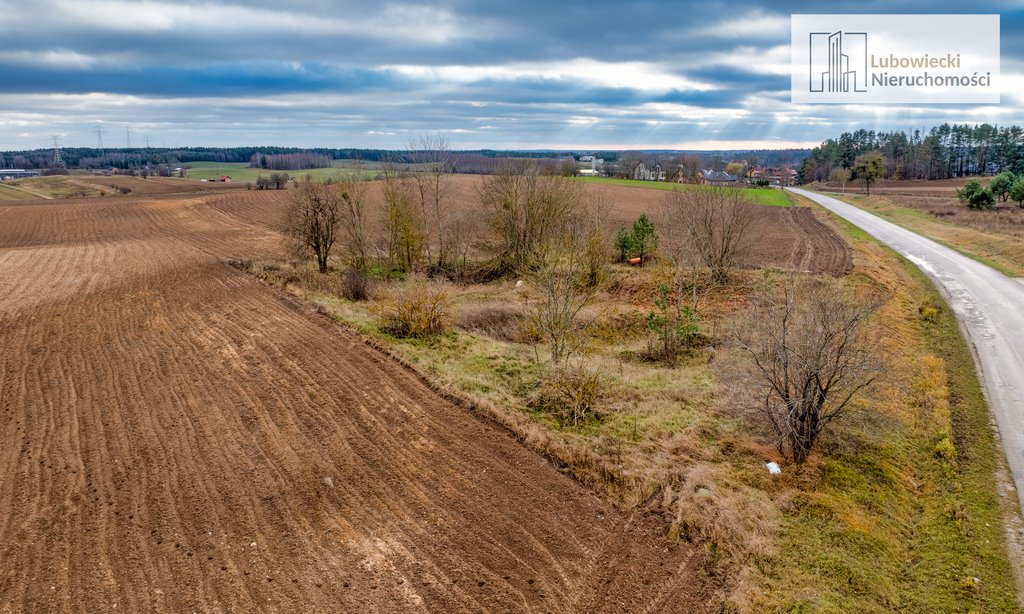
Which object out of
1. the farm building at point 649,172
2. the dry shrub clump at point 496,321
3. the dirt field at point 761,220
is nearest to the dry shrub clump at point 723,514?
the dry shrub clump at point 496,321

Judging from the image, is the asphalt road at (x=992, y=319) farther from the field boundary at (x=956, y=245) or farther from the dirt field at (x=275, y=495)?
the dirt field at (x=275, y=495)

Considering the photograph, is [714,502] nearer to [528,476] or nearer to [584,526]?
[584,526]

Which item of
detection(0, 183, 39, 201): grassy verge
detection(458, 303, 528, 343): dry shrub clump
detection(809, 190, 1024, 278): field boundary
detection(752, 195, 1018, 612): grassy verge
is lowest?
detection(752, 195, 1018, 612): grassy verge

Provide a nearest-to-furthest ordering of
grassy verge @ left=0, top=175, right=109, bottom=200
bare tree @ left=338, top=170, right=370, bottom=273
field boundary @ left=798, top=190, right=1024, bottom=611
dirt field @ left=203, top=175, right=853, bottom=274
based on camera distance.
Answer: field boundary @ left=798, top=190, right=1024, bottom=611 → bare tree @ left=338, top=170, right=370, bottom=273 → dirt field @ left=203, top=175, right=853, bottom=274 → grassy verge @ left=0, top=175, right=109, bottom=200

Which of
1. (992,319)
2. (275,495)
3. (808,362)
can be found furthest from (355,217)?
(992,319)

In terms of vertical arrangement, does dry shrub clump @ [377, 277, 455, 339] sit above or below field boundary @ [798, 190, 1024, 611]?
above

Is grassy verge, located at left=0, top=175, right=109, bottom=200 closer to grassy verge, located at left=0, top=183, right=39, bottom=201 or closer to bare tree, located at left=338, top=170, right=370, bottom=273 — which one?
grassy verge, located at left=0, top=183, right=39, bottom=201

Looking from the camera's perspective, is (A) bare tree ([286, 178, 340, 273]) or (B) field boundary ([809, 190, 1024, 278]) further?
(A) bare tree ([286, 178, 340, 273])

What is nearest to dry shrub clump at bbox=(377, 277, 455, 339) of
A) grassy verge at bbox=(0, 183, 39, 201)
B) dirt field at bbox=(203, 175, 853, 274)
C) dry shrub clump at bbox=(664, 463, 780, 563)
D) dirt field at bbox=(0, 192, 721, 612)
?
dirt field at bbox=(0, 192, 721, 612)

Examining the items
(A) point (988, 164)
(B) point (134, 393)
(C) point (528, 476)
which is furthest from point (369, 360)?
(A) point (988, 164)
